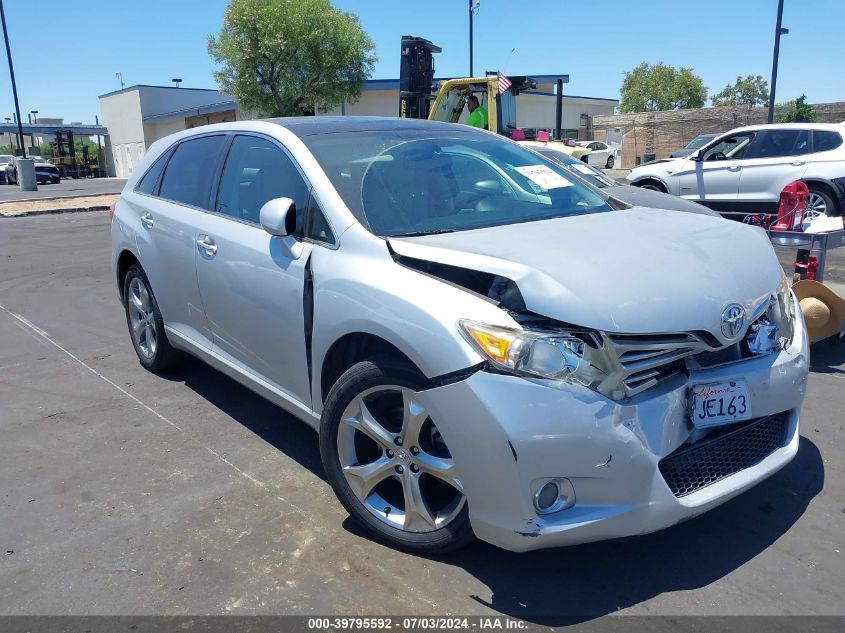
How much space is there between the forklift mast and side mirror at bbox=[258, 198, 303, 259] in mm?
10017

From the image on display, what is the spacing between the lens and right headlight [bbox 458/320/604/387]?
94.3 inches

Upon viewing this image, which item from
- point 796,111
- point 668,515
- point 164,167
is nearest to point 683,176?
point 164,167

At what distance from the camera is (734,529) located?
3002 mm

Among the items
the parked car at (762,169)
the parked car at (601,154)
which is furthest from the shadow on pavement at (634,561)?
the parked car at (601,154)

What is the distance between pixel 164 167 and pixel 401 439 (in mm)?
3112

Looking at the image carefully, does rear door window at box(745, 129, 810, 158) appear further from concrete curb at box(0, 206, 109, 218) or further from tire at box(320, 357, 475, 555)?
concrete curb at box(0, 206, 109, 218)

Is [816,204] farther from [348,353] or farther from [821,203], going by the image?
[348,353]

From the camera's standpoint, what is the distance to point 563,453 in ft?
7.72

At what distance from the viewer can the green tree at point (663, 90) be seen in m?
86.3

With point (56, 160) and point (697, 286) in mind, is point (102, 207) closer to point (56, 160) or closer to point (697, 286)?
point (697, 286)

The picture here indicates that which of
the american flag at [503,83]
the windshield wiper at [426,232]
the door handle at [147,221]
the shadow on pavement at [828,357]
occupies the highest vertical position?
the american flag at [503,83]

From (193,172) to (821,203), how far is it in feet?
32.6

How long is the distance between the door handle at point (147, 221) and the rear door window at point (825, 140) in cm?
1018

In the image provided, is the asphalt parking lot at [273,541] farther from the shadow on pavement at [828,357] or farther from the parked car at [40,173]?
the parked car at [40,173]
